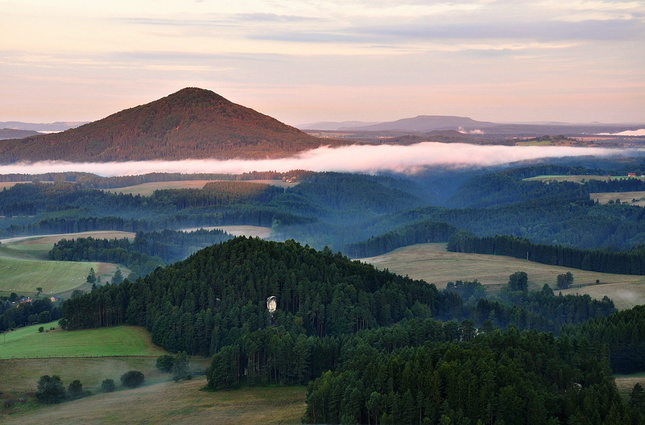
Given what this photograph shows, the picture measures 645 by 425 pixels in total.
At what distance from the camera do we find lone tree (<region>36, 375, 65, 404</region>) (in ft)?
320

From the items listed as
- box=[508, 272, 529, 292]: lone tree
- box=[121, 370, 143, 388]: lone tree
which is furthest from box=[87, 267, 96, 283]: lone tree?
box=[121, 370, 143, 388]: lone tree

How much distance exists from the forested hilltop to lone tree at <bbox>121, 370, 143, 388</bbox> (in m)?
9.78

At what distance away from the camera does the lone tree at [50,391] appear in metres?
97.4

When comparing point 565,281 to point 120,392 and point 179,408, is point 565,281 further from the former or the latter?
point 179,408

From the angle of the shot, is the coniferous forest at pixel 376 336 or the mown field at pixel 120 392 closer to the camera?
the coniferous forest at pixel 376 336

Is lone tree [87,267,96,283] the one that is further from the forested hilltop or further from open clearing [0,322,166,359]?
open clearing [0,322,166,359]

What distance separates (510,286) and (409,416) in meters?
103

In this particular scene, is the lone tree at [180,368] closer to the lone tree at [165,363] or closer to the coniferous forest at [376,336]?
the lone tree at [165,363]

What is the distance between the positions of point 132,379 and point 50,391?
436 inches

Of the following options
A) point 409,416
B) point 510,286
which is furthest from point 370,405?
point 510,286

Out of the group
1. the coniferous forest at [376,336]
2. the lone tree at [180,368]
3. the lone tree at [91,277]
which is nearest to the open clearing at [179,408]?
the coniferous forest at [376,336]

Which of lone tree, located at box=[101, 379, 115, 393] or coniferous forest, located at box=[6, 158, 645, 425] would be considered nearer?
coniferous forest, located at box=[6, 158, 645, 425]

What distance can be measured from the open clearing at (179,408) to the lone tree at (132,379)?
6.60ft

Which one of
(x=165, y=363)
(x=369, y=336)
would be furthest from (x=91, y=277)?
(x=369, y=336)
